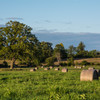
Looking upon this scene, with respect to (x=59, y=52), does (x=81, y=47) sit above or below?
above

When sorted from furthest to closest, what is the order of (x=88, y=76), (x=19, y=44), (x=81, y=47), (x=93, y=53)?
(x=81, y=47)
(x=93, y=53)
(x=19, y=44)
(x=88, y=76)

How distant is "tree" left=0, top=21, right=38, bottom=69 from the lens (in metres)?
45.0

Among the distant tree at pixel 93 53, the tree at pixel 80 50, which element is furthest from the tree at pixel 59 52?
the distant tree at pixel 93 53

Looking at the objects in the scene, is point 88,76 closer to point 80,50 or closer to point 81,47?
point 80,50

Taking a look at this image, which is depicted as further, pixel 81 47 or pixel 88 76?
pixel 81 47

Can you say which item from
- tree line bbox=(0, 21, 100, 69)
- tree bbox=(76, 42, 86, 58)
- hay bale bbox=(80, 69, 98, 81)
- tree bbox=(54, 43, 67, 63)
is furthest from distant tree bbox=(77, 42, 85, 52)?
hay bale bbox=(80, 69, 98, 81)

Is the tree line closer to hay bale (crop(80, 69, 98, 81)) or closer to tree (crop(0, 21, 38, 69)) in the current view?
tree (crop(0, 21, 38, 69))

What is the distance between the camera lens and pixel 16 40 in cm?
4725

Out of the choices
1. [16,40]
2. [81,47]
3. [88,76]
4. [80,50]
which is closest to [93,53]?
[80,50]

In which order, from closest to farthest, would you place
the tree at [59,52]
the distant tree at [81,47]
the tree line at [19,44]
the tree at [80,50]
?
the tree line at [19,44]
the tree at [59,52]
the tree at [80,50]
the distant tree at [81,47]

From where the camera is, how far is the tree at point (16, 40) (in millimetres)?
45031

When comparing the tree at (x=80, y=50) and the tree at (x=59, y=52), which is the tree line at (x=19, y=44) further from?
the tree at (x=80, y=50)

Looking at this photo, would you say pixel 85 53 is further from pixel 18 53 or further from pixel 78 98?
pixel 78 98

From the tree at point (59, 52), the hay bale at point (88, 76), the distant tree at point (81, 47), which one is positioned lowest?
the hay bale at point (88, 76)
